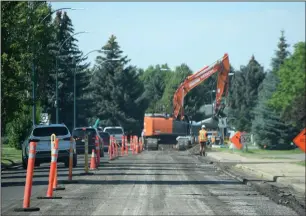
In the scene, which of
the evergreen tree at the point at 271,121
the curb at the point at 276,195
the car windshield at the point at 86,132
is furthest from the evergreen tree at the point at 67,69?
the curb at the point at 276,195

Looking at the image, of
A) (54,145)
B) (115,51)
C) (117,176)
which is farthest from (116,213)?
(115,51)

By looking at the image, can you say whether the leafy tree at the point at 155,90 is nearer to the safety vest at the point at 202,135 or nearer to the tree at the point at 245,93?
the tree at the point at 245,93

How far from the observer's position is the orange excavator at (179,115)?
5266 cm

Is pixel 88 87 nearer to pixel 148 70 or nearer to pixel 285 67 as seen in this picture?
pixel 285 67

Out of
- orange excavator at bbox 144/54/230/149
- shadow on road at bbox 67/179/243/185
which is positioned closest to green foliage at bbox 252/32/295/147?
orange excavator at bbox 144/54/230/149

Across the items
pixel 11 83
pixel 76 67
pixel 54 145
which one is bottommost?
pixel 54 145

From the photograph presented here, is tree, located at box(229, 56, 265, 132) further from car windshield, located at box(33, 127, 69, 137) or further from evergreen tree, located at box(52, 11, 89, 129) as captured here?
car windshield, located at box(33, 127, 69, 137)

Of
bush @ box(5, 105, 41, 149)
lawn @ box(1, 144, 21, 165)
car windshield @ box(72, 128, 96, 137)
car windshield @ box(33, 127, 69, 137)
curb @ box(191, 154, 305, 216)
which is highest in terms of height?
bush @ box(5, 105, 41, 149)

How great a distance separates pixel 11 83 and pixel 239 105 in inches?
1823

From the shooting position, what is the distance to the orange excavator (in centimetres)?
5266

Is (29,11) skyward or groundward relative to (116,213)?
skyward

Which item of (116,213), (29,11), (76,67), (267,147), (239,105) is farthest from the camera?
(239,105)

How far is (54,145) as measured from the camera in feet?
50.4

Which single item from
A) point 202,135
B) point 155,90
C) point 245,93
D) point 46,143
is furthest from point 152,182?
point 245,93
